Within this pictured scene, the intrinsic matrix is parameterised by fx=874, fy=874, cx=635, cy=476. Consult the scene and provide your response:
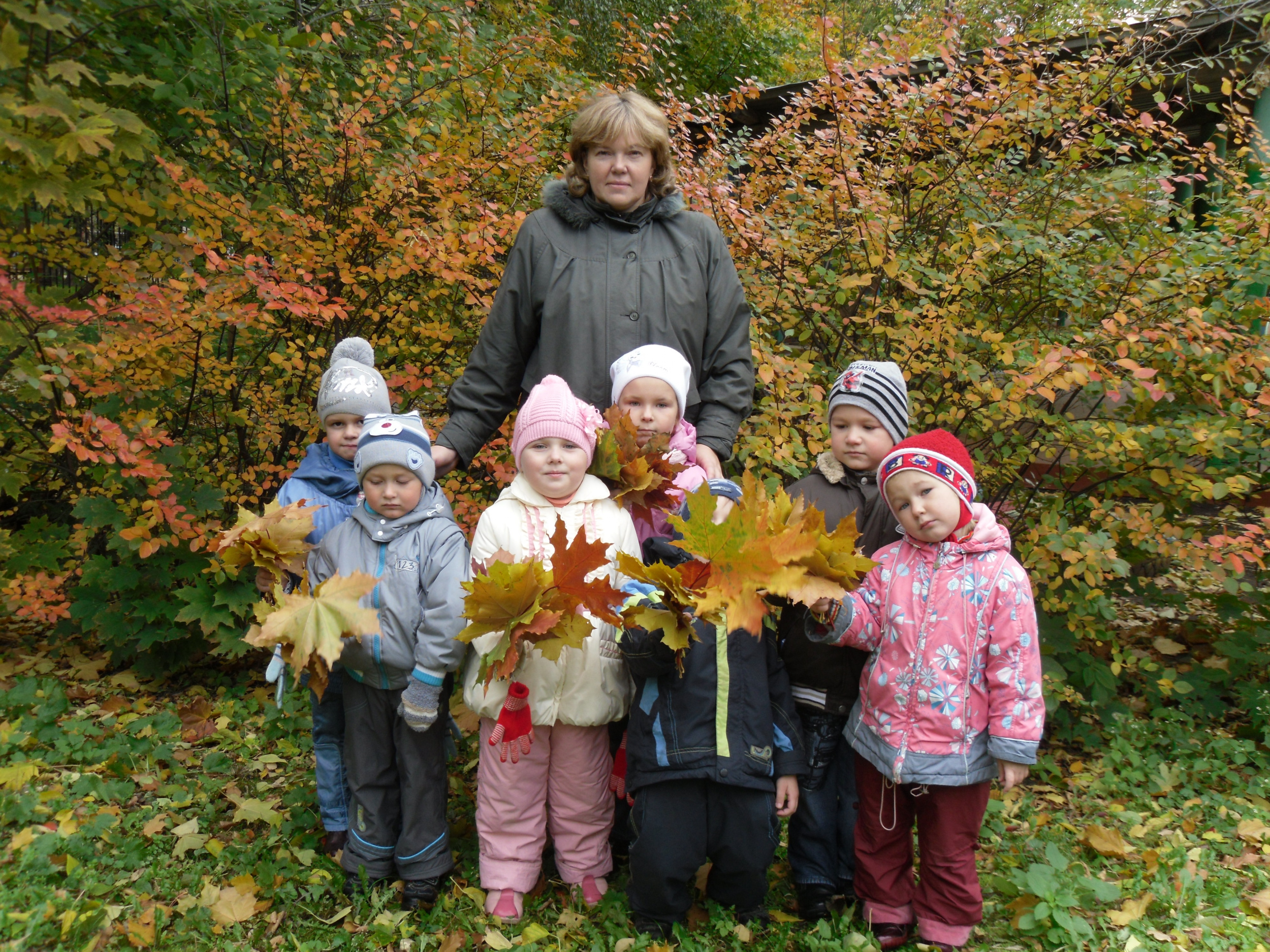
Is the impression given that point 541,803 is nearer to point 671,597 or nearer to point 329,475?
point 671,597

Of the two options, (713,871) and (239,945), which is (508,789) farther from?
(239,945)

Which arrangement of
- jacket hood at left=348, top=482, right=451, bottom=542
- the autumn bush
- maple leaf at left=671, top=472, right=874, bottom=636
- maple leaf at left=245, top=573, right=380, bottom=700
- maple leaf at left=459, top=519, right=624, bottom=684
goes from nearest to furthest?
maple leaf at left=671, top=472, right=874, bottom=636 → maple leaf at left=459, top=519, right=624, bottom=684 → maple leaf at left=245, top=573, right=380, bottom=700 → jacket hood at left=348, top=482, right=451, bottom=542 → the autumn bush

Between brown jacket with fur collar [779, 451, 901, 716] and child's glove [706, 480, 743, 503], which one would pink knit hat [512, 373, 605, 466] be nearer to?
child's glove [706, 480, 743, 503]

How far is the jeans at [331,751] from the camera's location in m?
3.14

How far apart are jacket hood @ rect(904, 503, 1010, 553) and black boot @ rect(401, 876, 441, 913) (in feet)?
6.44

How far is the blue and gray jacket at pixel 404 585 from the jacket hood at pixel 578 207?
1.10m

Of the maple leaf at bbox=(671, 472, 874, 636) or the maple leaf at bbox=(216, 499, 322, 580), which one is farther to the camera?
the maple leaf at bbox=(216, 499, 322, 580)

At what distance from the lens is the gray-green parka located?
297cm

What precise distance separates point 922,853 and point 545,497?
64.7 inches

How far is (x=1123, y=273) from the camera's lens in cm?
438

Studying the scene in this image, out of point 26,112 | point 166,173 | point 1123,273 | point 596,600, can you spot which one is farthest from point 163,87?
point 1123,273

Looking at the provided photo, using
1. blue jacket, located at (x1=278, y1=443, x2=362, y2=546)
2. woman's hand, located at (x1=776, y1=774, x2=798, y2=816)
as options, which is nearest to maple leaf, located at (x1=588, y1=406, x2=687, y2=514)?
woman's hand, located at (x1=776, y1=774, x2=798, y2=816)

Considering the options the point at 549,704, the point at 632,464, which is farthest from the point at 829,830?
the point at 632,464

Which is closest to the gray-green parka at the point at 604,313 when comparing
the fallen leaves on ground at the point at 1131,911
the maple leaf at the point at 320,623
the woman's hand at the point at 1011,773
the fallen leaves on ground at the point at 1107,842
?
the maple leaf at the point at 320,623
